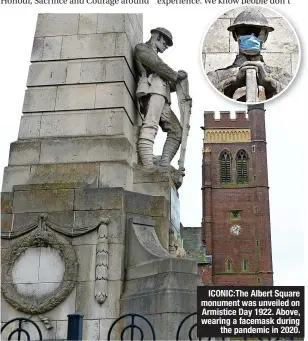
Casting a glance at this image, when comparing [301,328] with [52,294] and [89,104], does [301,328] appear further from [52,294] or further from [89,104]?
[89,104]

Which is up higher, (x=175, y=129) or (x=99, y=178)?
(x=175, y=129)

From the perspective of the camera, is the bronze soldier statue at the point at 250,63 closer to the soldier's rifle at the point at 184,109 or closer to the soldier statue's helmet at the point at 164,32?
the soldier's rifle at the point at 184,109

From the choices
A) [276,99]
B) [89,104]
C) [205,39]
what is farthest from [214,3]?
[89,104]

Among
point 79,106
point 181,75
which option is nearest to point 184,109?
point 181,75

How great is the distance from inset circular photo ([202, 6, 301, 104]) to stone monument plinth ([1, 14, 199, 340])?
61.7 inches

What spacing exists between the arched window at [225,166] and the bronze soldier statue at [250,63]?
72.9m

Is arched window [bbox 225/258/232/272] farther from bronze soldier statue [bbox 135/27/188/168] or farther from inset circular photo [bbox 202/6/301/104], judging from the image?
inset circular photo [bbox 202/6/301/104]

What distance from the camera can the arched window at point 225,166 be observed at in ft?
269

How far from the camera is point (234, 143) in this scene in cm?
8244

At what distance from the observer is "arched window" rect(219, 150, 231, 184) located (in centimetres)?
8212

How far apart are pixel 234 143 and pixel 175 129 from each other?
240 feet

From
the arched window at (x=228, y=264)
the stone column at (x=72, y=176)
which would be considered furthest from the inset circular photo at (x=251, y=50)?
the arched window at (x=228, y=264)
